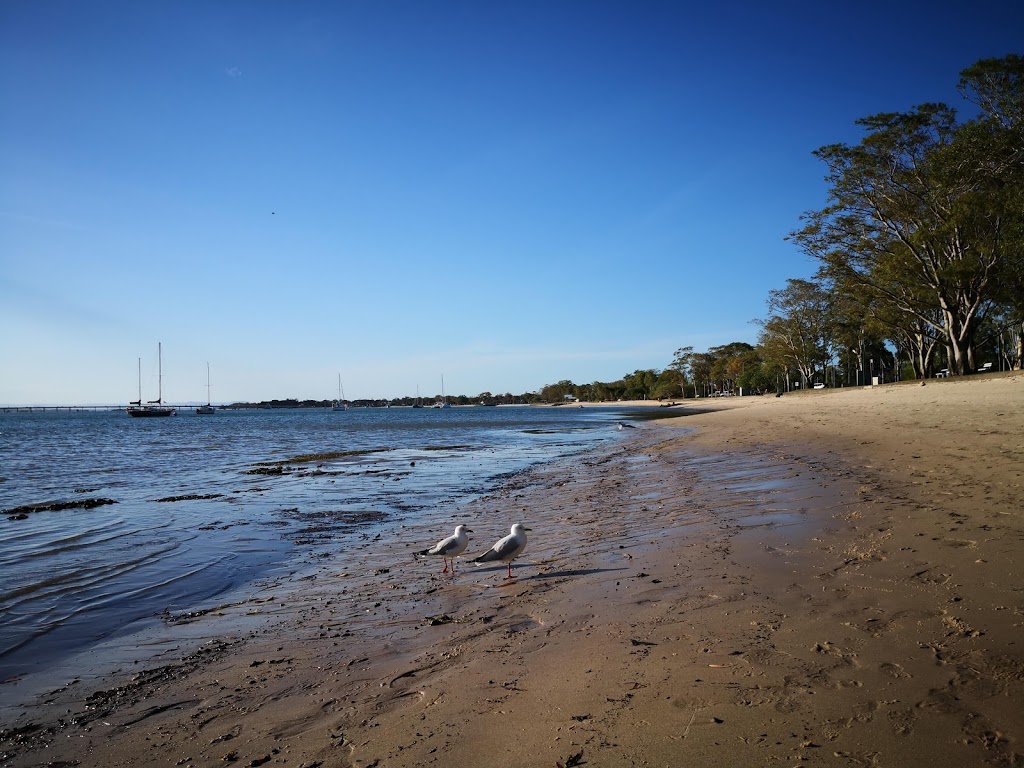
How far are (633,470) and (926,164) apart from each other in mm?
30703

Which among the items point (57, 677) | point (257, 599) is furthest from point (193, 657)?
point (257, 599)

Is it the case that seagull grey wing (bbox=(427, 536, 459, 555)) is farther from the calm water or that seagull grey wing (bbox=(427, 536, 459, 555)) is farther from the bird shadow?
the calm water

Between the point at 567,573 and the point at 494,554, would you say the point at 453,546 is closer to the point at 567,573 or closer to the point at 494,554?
the point at 494,554

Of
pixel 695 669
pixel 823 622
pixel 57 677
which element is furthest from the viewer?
pixel 57 677

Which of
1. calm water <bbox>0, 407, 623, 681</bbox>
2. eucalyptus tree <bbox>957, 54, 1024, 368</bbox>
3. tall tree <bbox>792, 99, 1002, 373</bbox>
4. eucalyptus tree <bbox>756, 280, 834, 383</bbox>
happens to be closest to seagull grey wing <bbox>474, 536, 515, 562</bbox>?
calm water <bbox>0, 407, 623, 681</bbox>

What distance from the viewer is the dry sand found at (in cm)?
297

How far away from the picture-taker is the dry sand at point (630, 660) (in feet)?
9.74

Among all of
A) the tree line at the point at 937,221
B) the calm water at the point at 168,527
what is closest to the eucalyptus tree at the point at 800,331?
the tree line at the point at 937,221

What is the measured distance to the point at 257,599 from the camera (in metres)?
6.52

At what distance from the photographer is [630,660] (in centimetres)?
391

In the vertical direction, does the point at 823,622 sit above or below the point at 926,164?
below

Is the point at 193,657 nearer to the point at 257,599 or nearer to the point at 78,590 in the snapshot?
the point at 257,599

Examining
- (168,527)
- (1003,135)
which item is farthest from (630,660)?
(1003,135)

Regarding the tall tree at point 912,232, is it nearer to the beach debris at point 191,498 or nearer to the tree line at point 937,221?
the tree line at point 937,221
